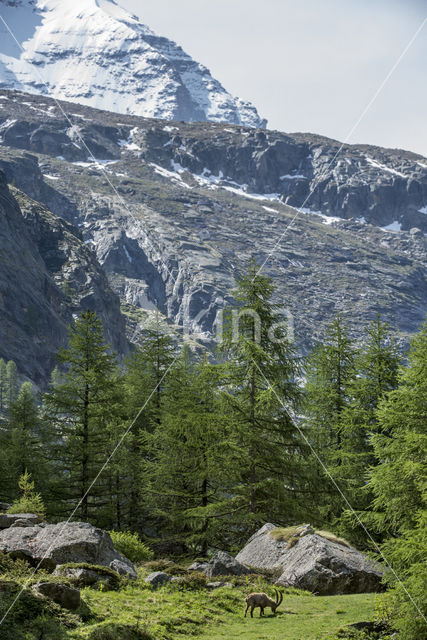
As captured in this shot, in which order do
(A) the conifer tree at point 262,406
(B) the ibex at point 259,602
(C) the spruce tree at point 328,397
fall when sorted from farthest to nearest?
(C) the spruce tree at point 328,397 → (A) the conifer tree at point 262,406 → (B) the ibex at point 259,602

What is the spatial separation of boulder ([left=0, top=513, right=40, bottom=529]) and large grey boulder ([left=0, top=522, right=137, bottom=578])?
1044mm

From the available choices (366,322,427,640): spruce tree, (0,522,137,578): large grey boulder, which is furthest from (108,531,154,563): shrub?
(366,322,427,640): spruce tree

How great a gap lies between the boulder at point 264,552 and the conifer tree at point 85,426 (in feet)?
27.2

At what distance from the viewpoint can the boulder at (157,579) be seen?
49.5 ft

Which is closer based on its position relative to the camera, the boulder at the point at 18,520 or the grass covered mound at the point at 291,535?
the boulder at the point at 18,520

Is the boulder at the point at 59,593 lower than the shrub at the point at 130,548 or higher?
higher

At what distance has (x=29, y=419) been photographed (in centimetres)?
3725

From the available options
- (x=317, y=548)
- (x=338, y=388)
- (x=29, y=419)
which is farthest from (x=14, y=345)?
(x=317, y=548)

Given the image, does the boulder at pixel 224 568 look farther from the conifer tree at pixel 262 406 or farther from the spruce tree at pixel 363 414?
the spruce tree at pixel 363 414

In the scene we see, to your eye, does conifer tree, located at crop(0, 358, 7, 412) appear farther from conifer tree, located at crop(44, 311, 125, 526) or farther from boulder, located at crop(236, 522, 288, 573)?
boulder, located at crop(236, 522, 288, 573)

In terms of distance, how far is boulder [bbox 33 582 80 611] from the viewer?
11211mm

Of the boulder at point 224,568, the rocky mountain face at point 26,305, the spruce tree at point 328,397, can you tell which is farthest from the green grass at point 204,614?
the rocky mountain face at point 26,305

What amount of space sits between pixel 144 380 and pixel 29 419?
10025 mm

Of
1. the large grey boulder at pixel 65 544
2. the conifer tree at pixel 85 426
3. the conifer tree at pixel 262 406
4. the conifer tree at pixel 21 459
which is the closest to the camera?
the large grey boulder at pixel 65 544
